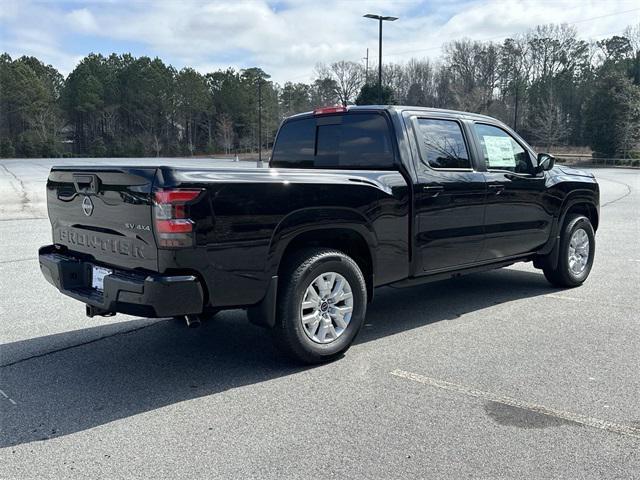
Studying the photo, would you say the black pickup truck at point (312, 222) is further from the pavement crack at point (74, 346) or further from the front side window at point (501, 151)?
the pavement crack at point (74, 346)

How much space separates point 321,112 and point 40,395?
3.37m

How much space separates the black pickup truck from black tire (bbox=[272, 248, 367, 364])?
1 cm

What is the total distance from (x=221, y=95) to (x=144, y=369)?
89.8 m

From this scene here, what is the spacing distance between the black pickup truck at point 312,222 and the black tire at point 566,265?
14.1 inches

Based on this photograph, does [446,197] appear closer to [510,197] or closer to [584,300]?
[510,197]

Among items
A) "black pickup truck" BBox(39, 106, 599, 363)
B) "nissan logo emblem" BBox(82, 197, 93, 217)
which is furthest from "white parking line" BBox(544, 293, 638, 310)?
"nissan logo emblem" BBox(82, 197, 93, 217)

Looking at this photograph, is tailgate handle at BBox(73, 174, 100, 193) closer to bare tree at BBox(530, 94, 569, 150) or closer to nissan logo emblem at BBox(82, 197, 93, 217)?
nissan logo emblem at BBox(82, 197, 93, 217)

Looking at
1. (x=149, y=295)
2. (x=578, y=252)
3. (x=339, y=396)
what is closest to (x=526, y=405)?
(x=339, y=396)

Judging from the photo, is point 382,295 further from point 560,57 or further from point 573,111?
point 560,57

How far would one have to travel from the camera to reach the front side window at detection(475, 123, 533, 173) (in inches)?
226

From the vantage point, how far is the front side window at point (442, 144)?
5.15 meters

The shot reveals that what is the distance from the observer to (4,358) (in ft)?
14.6

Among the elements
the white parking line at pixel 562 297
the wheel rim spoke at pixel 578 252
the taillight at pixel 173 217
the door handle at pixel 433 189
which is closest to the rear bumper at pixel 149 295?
the taillight at pixel 173 217

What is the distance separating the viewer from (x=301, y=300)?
13.5 feet
